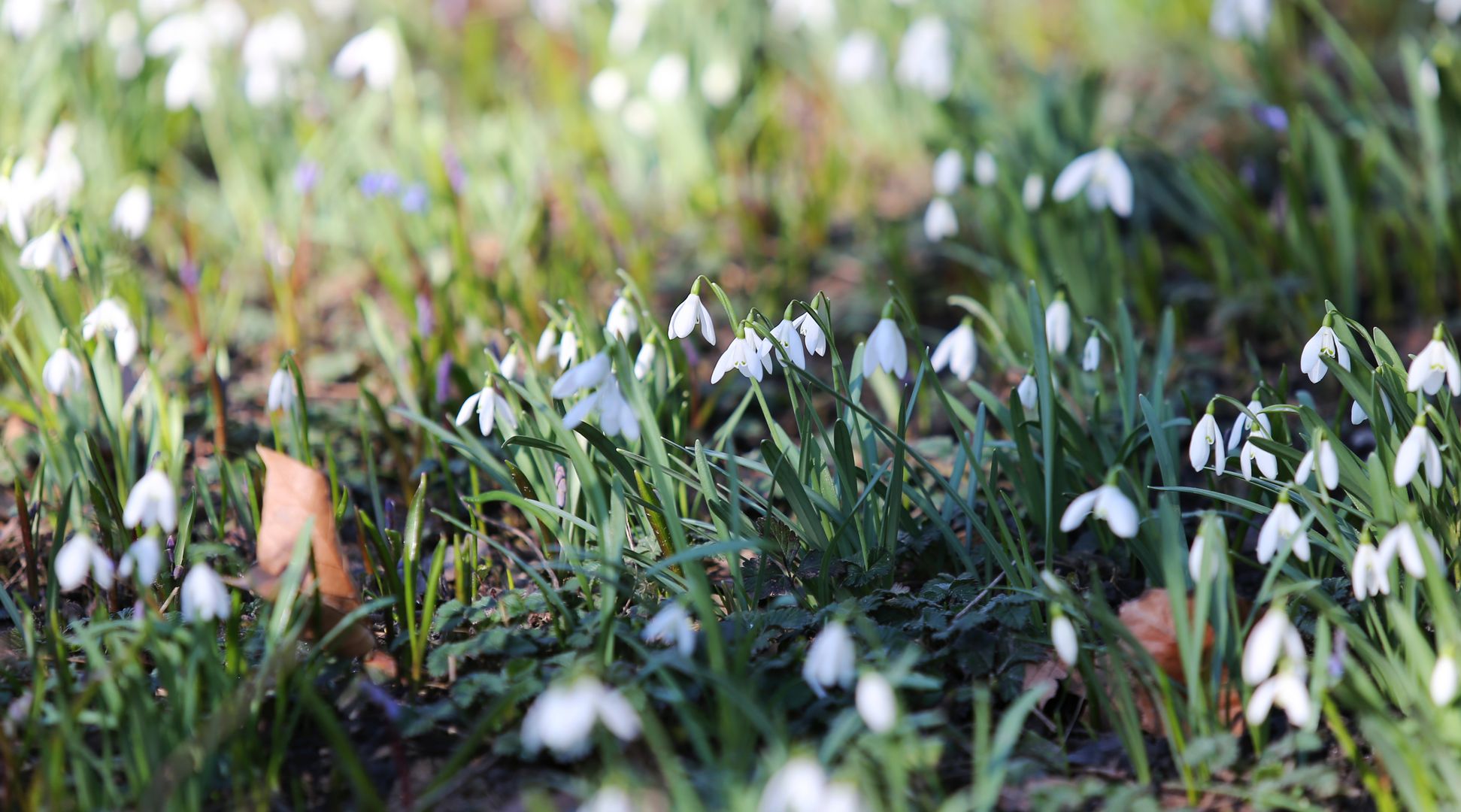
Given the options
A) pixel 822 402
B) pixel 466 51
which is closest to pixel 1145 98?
pixel 822 402

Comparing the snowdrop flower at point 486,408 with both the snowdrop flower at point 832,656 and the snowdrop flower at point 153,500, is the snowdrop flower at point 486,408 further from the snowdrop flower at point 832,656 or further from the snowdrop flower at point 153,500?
the snowdrop flower at point 832,656

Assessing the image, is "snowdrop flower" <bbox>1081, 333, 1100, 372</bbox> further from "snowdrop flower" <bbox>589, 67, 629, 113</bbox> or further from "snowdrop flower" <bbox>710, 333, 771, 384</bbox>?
"snowdrop flower" <bbox>589, 67, 629, 113</bbox>

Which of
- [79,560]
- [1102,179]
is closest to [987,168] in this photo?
[1102,179]

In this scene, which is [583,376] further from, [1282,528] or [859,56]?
[859,56]

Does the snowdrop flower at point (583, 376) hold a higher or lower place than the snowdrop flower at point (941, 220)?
higher

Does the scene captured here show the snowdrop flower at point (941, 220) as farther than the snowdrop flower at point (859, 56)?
No

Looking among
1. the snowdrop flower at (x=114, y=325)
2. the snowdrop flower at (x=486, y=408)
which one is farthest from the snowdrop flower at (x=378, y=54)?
the snowdrop flower at (x=486, y=408)

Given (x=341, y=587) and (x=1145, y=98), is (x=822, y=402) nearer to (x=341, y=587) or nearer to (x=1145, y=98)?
(x=341, y=587)
